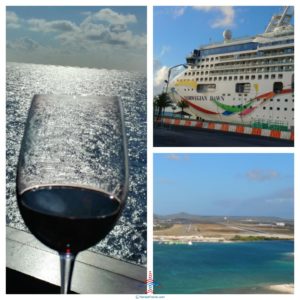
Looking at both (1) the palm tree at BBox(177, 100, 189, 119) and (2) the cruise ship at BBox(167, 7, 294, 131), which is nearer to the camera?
(2) the cruise ship at BBox(167, 7, 294, 131)

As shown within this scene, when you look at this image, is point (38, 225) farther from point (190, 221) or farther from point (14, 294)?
point (190, 221)

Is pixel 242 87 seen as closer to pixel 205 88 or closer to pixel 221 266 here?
pixel 205 88

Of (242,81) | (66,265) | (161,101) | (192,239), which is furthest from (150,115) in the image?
(242,81)

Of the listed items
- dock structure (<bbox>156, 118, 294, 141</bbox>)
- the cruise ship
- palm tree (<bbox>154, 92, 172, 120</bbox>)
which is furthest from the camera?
the cruise ship

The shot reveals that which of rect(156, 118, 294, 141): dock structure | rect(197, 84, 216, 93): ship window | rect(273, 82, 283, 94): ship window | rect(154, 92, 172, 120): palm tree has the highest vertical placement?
rect(197, 84, 216, 93): ship window

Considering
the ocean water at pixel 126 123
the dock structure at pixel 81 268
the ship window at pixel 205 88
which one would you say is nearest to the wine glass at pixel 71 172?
the dock structure at pixel 81 268

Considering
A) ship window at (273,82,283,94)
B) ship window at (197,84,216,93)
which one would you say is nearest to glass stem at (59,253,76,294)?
ship window at (273,82,283,94)

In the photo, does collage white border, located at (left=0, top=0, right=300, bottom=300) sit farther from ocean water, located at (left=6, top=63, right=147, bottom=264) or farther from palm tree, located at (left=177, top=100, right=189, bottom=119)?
palm tree, located at (left=177, top=100, right=189, bottom=119)
